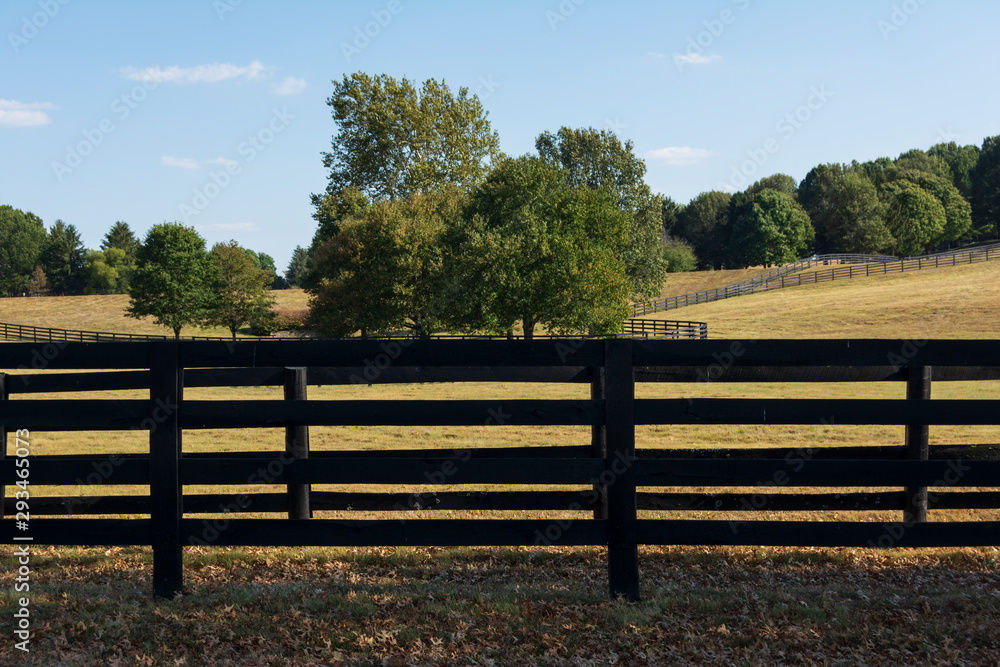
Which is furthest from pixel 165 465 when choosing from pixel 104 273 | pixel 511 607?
pixel 104 273

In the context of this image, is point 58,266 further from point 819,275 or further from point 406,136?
point 819,275

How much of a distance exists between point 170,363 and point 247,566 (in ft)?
6.46

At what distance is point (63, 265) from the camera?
385ft

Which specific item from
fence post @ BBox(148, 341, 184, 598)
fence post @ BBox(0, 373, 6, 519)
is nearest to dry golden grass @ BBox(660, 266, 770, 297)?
fence post @ BBox(0, 373, 6, 519)

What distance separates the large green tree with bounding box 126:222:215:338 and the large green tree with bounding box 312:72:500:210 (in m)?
15.9

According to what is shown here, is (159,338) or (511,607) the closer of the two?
(511,607)

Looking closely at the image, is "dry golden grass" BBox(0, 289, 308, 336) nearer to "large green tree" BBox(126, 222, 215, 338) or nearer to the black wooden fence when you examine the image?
"large green tree" BBox(126, 222, 215, 338)

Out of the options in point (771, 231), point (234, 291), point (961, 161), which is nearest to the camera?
point (234, 291)

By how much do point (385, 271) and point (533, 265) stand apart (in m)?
8.61

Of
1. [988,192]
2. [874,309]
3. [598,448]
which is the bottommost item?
[598,448]

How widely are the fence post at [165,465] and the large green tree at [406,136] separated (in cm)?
4350

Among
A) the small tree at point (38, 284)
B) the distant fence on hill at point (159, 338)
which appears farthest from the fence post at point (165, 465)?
the small tree at point (38, 284)

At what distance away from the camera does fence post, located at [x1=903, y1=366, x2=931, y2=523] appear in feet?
21.1

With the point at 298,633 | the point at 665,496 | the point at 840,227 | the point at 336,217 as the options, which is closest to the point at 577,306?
the point at 336,217
